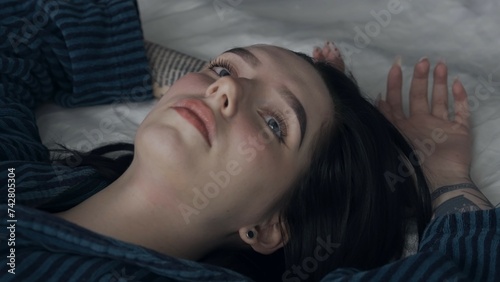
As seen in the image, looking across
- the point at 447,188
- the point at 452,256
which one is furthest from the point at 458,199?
the point at 452,256

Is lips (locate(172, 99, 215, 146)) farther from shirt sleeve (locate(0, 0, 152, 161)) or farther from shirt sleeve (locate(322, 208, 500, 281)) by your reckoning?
shirt sleeve (locate(0, 0, 152, 161))

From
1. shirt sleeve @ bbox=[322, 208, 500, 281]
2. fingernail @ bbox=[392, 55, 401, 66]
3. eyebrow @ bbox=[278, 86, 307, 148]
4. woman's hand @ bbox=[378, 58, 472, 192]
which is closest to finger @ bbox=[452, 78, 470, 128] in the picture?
woman's hand @ bbox=[378, 58, 472, 192]

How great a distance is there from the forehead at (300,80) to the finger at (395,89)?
0.89 ft

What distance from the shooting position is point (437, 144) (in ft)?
3.94

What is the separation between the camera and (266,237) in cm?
104

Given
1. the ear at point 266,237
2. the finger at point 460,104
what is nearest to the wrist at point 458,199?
the finger at point 460,104

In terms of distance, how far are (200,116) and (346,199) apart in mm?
262

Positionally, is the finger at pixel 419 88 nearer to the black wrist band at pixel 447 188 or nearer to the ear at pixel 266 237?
the black wrist band at pixel 447 188

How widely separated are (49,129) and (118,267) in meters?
0.42

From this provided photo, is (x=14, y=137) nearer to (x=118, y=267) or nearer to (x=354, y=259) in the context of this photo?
(x=118, y=267)

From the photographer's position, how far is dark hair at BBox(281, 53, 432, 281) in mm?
1021

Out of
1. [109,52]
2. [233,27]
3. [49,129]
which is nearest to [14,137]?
[49,129]

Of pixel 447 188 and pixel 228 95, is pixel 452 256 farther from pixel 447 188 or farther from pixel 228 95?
pixel 228 95

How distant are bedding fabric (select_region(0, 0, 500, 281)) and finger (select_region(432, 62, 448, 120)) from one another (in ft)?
0.92
